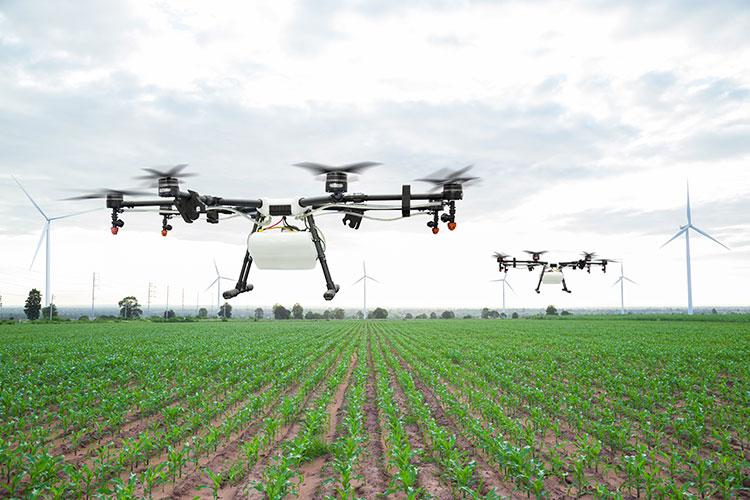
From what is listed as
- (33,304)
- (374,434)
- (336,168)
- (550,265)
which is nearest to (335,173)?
(336,168)

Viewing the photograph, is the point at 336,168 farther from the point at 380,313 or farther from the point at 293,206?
the point at 380,313

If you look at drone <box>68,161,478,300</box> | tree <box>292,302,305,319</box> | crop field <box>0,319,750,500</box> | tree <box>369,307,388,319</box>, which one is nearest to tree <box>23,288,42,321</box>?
tree <box>292,302,305,319</box>

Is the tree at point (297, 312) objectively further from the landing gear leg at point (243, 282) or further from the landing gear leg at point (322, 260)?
the landing gear leg at point (322, 260)

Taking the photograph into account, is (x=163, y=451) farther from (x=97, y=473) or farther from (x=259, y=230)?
(x=259, y=230)

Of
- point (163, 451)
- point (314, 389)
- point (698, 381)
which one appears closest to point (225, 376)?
point (314, 389)

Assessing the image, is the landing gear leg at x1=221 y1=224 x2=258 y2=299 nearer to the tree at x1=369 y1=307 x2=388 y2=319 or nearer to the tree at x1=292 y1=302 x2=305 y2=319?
the tree at x1=292 y1=302 x2=305 y2=319
